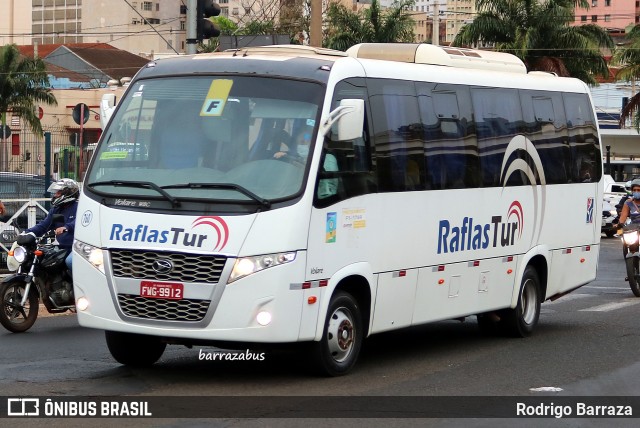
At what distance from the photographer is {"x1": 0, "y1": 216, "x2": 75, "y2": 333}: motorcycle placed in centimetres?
1412

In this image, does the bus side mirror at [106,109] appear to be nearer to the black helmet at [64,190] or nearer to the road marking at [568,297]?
the black helmet at [64,190]

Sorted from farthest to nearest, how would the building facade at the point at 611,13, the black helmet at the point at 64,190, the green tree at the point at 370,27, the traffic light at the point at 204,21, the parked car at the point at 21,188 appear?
the building facade at the point at 611,13 → the green tree at the point at 370,27 → the parked car at the point at 21,188 → the traffic light at the point at 204,21 → the black helmet at the point at 64,190

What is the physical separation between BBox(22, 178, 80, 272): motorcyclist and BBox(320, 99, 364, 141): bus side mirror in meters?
5.20

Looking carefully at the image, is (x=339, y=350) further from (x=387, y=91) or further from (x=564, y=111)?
(x=564, y=111)

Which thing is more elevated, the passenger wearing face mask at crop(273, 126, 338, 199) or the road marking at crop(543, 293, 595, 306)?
the passenger wearing face mask at crop(273, 126, 338, 199)

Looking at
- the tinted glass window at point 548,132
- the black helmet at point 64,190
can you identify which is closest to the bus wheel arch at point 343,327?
the tinted glass window at point 548,132

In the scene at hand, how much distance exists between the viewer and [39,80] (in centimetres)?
6812

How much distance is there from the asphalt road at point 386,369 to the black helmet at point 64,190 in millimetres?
1435

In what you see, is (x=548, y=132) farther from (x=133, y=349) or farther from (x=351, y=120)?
(x=133, y=349)

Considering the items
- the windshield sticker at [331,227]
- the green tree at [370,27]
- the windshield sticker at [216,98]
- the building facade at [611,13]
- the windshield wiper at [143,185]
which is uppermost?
the building facade at [611,13]

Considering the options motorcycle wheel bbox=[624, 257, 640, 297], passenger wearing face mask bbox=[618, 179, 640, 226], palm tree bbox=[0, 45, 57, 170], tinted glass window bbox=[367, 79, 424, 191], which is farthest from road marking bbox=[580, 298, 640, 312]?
palm tree bbox=[0, 45, 57, 170]

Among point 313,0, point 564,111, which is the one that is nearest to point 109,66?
point 313,0

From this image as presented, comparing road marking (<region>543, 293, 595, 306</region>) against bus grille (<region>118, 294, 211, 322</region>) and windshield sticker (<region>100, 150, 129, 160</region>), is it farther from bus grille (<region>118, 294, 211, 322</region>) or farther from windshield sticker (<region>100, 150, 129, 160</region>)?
bus grille (<region>118, 294, 211, 322</region>)

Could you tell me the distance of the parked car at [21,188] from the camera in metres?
22.8
